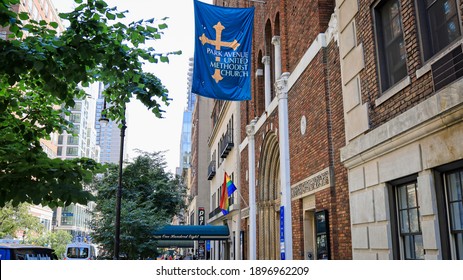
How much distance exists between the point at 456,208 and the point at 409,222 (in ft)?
4.45

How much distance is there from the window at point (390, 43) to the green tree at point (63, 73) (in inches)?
167

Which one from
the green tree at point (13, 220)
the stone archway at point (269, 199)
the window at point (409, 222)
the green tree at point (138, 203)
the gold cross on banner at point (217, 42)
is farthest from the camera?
the green tree at point (13, 220)

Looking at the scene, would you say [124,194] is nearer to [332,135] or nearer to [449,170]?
[332,135]

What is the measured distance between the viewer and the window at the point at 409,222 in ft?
25.1

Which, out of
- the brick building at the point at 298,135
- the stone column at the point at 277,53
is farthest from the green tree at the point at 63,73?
the stone column at the point at 277,53

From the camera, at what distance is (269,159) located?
2000 centimetres

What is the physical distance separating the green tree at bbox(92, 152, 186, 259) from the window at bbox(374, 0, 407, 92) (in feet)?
25.3

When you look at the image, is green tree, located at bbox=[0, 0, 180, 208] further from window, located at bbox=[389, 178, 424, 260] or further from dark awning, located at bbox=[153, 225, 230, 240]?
dark awning, located at bbox=[153, 225, 230, 240]

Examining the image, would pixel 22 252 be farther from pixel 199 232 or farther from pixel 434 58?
pixel 199 232

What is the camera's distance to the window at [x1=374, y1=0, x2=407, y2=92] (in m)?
8.34

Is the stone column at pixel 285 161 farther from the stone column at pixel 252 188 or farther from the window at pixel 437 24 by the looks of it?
the window at pixel 437 24

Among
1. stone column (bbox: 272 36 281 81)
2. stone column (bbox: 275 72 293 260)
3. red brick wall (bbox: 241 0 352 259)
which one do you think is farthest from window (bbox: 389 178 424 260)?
stone column (bbox: 272 36 281 81)

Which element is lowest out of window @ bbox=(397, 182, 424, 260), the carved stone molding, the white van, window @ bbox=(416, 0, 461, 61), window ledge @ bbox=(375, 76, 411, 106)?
the white van

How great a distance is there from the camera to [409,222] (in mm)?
7887
